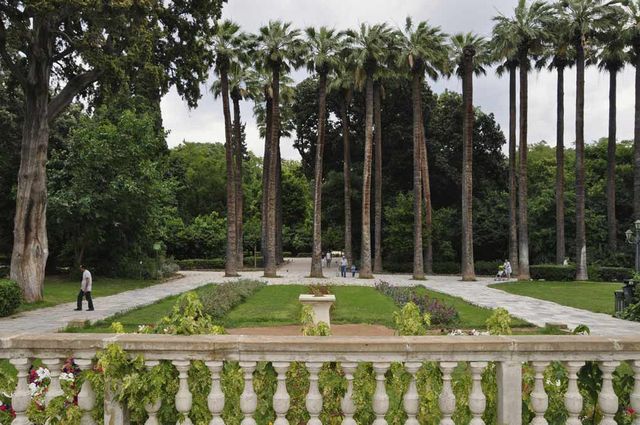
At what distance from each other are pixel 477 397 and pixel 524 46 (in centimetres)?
3341

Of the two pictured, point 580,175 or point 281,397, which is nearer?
point 281,397

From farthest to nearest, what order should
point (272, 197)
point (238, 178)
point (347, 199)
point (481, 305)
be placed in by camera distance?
point (238, 178) < point (347, 199) < point (272, 197) < point (481, 305)

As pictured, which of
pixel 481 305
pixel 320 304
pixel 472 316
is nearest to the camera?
pixel 320 304

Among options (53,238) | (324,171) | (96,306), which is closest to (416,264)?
(324,171)

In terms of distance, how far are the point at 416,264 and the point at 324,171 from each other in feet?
55.6

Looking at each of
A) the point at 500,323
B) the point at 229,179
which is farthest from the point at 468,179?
the point at 500,323

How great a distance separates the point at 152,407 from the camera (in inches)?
126

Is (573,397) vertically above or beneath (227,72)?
beneath

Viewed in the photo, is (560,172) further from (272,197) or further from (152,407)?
(152,407)

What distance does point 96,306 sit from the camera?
18.5m

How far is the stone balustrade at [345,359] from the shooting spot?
10.4 ft

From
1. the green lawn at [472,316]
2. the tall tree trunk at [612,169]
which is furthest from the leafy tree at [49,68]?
the tall tree trunk at [612,169]

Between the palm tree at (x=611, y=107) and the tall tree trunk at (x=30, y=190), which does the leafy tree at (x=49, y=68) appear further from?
the palm tree at (x=611, y=107)

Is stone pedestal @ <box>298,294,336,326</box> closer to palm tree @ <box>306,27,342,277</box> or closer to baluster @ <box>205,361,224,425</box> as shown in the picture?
baluster @ <box>205,361,224,425</box>
